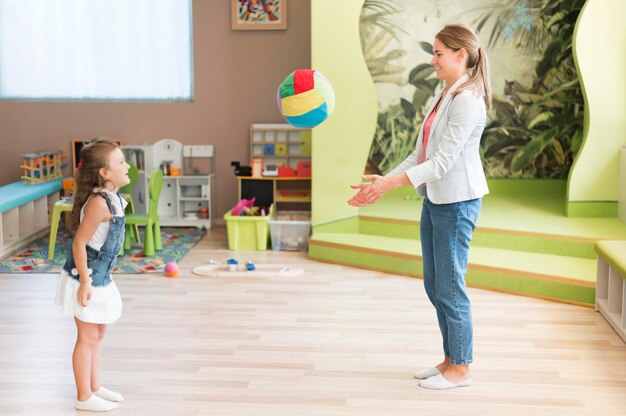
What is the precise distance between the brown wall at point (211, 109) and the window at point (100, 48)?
12 centimetres

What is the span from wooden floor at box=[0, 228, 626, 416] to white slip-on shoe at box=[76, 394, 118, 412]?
48 millimetres

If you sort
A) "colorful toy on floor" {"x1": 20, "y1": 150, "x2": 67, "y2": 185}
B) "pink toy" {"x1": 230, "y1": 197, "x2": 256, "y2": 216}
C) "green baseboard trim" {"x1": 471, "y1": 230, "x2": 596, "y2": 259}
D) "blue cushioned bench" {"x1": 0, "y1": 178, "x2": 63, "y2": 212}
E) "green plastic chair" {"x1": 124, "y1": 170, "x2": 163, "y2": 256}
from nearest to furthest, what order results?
"green baseboard trim" {"x1": 471, "y1": 230, "x2": 596, "y2": 259}
"green plastic chair" {"x1": 124, "y1": 170, "x2": 163, "y2": 256}
"blue cushioned bench" {"x1": 0, "y1": 178, "x2": 63, "y2": 212}
"pink toy" {"x1": 230, "y1": 197, "x2": 256, "y2": 216}
"colorful toy on floor" {"x1": 20, "y1": 150, "x2": 67, "y2": 185}

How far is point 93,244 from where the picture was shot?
2.85 metres

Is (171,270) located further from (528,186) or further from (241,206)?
(528,186)

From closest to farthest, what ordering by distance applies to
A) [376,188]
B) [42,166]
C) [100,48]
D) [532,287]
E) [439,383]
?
1. [376,188]
2. [439,383]
3. [532,287]
4. [42,166]
5. [100,48]

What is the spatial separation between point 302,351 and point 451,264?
956mm

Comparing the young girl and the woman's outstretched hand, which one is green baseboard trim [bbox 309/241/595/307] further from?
the young girl

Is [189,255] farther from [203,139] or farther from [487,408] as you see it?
[487,408]

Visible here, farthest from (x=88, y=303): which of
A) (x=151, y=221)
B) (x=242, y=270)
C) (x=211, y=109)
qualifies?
(x=211, y=109)

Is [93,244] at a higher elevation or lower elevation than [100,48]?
lower

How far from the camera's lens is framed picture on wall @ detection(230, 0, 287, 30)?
6738 mm

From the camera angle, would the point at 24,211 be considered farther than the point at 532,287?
Yes

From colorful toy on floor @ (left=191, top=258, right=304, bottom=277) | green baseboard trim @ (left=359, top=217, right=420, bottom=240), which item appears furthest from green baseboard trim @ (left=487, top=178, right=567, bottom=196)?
colorful toy on floor @ (left=191, top=258, right=304, bottom=277)

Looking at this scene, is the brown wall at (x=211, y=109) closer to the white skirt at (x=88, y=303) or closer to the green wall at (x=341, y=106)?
the green wall at (x=341, y=106)
